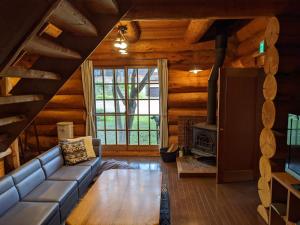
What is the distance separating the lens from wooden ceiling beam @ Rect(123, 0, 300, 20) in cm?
264

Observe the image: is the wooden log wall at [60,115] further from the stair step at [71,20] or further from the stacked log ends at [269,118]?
the stacked log ends at [269,118]

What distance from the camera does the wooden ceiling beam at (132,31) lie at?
4245mm

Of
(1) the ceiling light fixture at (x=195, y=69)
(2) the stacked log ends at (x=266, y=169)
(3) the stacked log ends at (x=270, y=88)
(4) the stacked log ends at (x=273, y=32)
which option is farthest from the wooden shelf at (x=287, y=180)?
(1) the ceiling light fixture at (x=195, y=69)

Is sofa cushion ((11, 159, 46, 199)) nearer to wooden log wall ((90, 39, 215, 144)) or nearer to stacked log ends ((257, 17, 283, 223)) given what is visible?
stacked log ends ((257, 17, 283, 223))

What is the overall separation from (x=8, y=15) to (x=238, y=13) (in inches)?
94.6

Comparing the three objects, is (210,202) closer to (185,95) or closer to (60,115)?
(185,95)

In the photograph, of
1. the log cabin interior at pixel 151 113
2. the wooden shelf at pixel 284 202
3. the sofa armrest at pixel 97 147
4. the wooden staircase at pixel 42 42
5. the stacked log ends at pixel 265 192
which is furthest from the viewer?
the sofa armrest at pixel 97 147

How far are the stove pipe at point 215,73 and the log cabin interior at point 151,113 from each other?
0.06ft

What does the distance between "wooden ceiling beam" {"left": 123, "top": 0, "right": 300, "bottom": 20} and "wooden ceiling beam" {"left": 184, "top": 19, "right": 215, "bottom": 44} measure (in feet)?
2.85

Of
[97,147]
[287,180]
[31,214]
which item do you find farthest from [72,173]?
[287,180]

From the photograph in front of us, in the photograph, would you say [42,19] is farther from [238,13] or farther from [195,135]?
[195,135]

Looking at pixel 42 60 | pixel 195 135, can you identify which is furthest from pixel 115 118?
pixel 42 60

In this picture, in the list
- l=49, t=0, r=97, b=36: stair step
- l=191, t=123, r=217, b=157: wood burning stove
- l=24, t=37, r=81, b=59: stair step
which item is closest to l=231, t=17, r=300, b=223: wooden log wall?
l=191, t=123, r=217, b=157: wood burning stove

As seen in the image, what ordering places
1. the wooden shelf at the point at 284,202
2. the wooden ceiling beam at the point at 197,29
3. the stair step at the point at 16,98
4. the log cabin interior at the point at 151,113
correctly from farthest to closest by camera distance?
the wooden ceiling beam at the point at 197,29
the wooden shelf at the point at 284,202
the log cabin interior at the point at 151,113
the stair step at the point at 16,98
